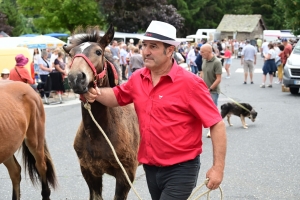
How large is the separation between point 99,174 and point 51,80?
11964 millimetres

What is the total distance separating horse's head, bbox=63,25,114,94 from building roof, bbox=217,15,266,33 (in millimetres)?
74290

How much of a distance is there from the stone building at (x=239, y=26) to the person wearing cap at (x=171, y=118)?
7497cm

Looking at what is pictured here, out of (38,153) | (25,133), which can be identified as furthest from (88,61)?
(38,153)

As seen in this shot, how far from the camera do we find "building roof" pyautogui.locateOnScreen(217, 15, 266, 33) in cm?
7812

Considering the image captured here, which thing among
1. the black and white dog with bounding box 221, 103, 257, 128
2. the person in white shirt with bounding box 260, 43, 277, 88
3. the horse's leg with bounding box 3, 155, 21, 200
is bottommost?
the person in white shirt with bounding box 260, 43, 277, 88

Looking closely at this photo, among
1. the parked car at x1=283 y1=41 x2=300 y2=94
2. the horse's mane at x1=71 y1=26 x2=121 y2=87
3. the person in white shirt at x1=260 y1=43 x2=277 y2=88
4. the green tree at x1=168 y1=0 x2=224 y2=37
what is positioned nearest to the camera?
the horse's mane at x1=71 y1=26 x2=121 y2=87

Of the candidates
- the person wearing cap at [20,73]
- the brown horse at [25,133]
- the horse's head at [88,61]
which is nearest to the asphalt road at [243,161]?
the brown horse at [25,133]

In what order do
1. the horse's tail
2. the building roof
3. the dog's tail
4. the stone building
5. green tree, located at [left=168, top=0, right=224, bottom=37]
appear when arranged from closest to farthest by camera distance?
the horse's tail, the dog's tail, green tree, located at [left=168, top=0, right=224, bottom=37], the building roof, the stone building

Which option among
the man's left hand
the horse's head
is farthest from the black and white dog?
the man's left hand

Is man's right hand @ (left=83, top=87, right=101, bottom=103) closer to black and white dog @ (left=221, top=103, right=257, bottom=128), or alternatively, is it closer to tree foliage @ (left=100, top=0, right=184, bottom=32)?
black and white dog @ (left=221, top=103, right=257, bottom=128)

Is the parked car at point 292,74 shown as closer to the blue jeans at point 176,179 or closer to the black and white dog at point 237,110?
the black and white dog at point 237,110

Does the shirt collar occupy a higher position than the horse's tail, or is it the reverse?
the shirt collar

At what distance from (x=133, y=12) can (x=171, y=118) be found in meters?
43.7

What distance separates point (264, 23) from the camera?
279 ft
